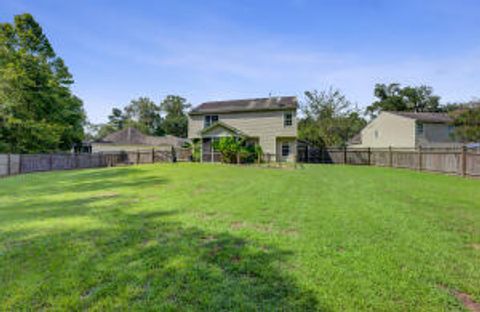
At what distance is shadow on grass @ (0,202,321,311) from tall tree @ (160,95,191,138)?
55820 millimetres

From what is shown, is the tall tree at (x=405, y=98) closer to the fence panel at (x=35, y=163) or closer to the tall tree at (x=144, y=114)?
the fence panel at (x=35, y=163)

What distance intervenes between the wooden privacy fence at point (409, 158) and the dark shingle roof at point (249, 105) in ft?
17.5

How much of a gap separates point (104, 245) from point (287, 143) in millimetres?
19205

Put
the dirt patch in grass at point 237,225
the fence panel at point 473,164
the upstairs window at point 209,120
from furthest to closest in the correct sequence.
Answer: the upstairs window at point 209,120 < the fence panel at point 473,164 < the dirt patch in grass at point 237,225

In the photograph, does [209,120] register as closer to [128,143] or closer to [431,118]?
[128,143]

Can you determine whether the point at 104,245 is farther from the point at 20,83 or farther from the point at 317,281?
the point at 20,83

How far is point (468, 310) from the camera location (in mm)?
2156

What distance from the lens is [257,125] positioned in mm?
21625

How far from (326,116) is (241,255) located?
104 feet

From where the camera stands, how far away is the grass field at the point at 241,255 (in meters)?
2.32

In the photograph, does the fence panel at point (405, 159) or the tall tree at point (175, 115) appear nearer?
the fence panel at point (405, 159)

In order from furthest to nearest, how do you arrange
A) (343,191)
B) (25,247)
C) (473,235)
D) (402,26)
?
(402,26) → (343,191) → (473,235) → (25,247)

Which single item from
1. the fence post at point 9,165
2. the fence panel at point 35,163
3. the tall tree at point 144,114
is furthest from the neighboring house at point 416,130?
the tall tree at point 144,114

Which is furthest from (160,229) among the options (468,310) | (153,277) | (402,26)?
(402,26)
